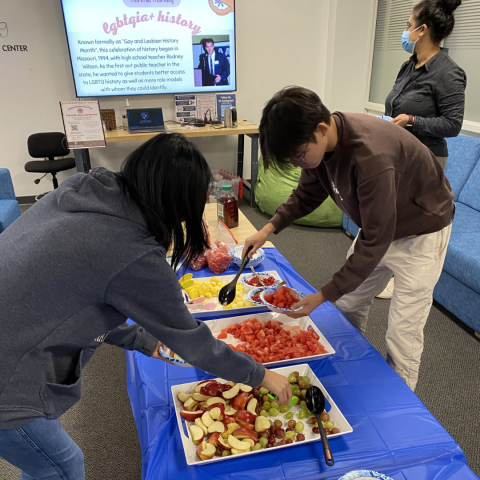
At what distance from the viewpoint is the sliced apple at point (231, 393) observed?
1.04m

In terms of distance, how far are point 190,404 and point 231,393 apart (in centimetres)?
11

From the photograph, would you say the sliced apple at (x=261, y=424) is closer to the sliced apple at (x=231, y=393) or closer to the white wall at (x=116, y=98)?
the sliced apple at (x=231, y=393)

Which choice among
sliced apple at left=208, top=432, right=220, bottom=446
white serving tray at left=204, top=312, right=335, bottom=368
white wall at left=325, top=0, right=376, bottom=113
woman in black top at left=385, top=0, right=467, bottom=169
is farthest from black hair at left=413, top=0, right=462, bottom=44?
white wall at left=325, top=0, right=376, bottom=113

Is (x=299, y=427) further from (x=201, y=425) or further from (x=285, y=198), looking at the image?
(x=285, y=198)

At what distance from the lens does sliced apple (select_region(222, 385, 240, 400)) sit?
1.04 metres

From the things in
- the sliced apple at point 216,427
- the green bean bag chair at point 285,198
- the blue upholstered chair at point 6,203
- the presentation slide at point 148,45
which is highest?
the presentation slide at point 148,45

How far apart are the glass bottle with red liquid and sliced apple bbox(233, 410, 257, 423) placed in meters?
1.29

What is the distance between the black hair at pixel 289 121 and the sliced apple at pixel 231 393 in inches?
24.7

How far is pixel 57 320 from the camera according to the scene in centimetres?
78

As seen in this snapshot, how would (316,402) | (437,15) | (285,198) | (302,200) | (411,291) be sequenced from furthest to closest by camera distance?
(285,198), (437,15), (302,200), (411,291), (316,402)

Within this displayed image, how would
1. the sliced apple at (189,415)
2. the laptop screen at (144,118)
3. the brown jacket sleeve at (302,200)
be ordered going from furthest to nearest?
the laptop screen at (144,118) → the brown jacket sleeve at (302,200) → the sliced apple at (189,415)

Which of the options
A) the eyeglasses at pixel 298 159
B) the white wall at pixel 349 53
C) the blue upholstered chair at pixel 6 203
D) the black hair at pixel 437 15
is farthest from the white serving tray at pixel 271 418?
the white wall at pixel 349 53

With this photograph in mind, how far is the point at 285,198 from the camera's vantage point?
12.3 ft

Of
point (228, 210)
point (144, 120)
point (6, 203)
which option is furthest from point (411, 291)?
point (144, 120)
